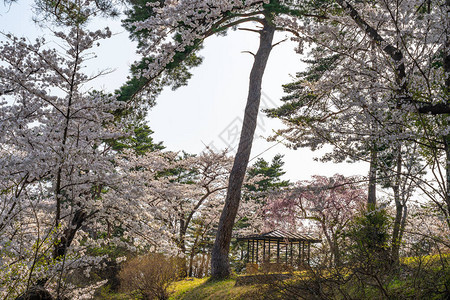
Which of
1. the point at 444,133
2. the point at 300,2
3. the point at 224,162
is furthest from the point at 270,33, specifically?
the point at 444,133

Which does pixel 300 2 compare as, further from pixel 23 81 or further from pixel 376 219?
pixel 23 81

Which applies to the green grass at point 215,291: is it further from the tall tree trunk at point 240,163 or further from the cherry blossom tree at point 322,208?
the cherry blossom tree at point 322,208

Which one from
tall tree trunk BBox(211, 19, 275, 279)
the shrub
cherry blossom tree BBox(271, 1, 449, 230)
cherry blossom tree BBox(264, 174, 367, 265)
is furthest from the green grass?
cherry blossom tree BBox(264, 174, 367, 265)

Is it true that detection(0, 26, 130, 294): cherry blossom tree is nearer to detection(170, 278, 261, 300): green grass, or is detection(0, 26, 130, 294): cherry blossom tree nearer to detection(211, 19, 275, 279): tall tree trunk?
detection(170, 278, 261, 300): green grass

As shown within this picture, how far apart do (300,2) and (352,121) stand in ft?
12.7

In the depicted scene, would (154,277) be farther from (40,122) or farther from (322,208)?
(322,208)

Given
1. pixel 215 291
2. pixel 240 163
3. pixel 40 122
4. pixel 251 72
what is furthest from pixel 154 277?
pixel 251 72

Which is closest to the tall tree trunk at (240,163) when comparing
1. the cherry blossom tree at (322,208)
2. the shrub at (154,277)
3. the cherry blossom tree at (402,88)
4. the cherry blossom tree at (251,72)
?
the cherry blossom tree at (251,72)

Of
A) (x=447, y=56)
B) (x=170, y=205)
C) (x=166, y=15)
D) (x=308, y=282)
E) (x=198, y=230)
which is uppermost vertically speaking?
(x=166, y=15)

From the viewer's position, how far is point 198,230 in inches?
464

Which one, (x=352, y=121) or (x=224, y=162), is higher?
(x=224, y=162)

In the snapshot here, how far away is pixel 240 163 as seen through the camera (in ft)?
27.2

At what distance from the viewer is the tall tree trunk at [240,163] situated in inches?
311

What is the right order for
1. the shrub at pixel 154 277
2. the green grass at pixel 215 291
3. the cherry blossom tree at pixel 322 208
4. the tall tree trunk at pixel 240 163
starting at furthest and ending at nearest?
the cherry blossom tree at pixel 322 208
the tall tree trunk at pixel 240 163
the shrub at pixel 154 277
the green grass at pixel 215 291
